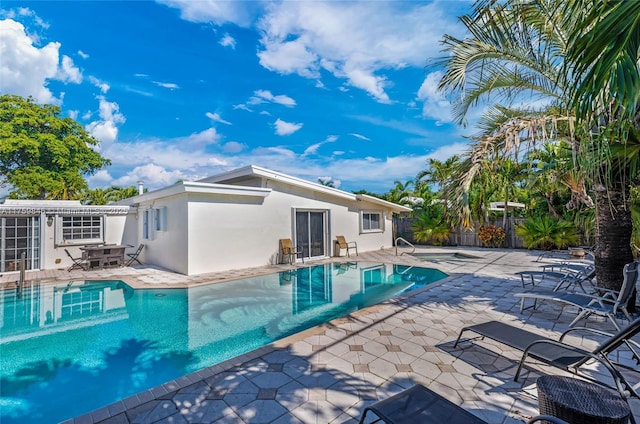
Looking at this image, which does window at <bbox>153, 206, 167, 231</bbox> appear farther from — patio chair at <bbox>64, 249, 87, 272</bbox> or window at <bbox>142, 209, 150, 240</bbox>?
patio chair at <bbox>64, 249, 87, 272</bbox>

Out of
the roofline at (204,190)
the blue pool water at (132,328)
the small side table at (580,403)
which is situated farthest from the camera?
the roofline at (204,190)

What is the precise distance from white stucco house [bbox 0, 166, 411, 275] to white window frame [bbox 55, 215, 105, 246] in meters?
0.04

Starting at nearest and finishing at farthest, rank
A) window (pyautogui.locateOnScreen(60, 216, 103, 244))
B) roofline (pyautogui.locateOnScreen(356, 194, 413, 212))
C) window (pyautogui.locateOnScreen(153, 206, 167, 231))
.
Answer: window (pyautogui.locateOnScreen(153, 206, 167, 231))
window (pyautogui.locateOnScreen(60, 216, 103, 244))
roofline (pyautogui.locateOnScreen(356, 194, 413, 212))

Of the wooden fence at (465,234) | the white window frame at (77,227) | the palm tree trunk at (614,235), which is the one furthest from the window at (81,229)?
the palm tree trunk at (614,235)

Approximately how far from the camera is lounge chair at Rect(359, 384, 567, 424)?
7.74 feet

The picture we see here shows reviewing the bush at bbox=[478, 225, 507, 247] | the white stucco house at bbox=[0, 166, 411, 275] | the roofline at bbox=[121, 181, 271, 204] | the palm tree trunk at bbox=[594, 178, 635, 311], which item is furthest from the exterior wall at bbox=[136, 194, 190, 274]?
the bush at bbox=[478, 225, 507, 247]

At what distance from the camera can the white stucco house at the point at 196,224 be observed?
11.3 meters

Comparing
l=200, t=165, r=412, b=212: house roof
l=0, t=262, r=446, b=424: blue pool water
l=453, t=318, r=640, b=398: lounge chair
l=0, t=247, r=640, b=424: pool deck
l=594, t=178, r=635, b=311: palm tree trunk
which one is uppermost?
l=200, t=165, r=412, b=212: house roof

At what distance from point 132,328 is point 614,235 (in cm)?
1065

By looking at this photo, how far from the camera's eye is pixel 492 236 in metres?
18.9

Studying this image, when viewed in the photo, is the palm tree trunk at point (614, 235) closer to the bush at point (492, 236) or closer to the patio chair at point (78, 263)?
the bush at point (492, 236)

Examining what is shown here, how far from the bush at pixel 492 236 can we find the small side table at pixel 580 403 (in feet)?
60.6

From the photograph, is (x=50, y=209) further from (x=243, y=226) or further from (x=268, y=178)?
(x=268, y=178)

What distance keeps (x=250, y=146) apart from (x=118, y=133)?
518 inches
